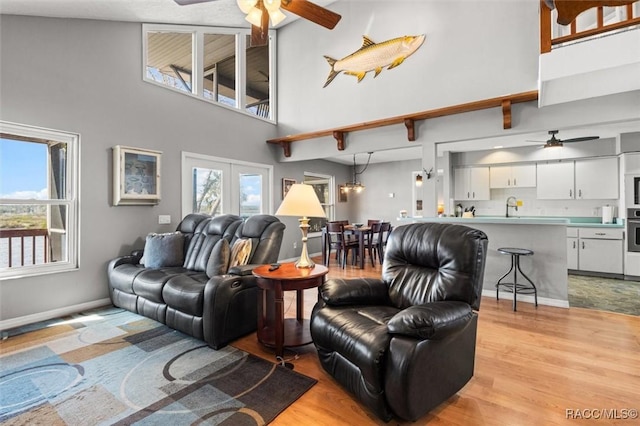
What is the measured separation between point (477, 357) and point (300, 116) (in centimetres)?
484

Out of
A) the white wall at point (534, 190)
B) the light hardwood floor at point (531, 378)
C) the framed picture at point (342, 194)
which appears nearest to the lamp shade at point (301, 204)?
the light hardwood floor at point (531, 378)

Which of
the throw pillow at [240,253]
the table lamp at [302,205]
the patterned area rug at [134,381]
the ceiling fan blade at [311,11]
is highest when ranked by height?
the ceiling fan blade at [311,11]

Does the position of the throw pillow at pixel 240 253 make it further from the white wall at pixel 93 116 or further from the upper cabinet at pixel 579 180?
the upper cabinet at pixel 579 180

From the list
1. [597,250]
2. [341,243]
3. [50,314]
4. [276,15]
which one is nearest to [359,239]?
[341,243]

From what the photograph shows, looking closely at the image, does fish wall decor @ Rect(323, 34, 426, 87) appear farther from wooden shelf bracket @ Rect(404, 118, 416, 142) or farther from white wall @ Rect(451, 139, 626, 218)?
white wall @ Rect(451, 139, 626, 218)

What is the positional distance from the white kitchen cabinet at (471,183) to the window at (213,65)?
4270mm

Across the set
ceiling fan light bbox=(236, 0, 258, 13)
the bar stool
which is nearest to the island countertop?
the bar stool

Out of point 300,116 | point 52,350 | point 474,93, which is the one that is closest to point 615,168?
point 474,93

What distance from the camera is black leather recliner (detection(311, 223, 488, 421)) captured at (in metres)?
1.56

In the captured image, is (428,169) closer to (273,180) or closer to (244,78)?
(273,180)

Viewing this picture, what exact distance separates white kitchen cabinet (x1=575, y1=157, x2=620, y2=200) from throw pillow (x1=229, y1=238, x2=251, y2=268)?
19.8 feet

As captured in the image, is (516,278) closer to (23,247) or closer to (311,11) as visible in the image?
(311,11)

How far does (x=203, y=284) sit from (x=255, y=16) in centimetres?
232

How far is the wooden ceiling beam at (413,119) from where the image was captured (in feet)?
12.2
